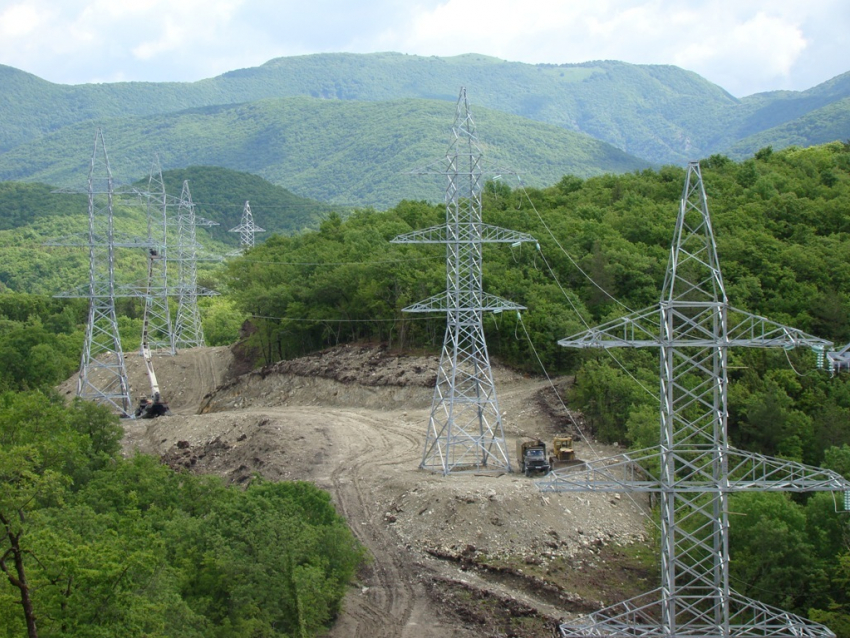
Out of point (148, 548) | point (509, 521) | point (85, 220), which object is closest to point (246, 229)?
point (85, 220)

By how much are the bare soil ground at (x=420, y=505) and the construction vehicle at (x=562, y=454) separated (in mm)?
1365

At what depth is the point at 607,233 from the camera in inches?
2537

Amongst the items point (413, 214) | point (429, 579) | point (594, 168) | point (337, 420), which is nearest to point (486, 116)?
point (594, 168)

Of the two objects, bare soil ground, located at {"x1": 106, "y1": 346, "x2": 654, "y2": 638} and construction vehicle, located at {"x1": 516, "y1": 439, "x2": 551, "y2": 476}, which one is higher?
construction vehicle, located at {"x1": 516, "y1": 439, "x2": 551, "y2": 476}

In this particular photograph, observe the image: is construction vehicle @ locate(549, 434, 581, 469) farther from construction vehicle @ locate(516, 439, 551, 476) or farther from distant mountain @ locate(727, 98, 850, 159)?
distant mountain @ locate(727, 98, 850, 159)

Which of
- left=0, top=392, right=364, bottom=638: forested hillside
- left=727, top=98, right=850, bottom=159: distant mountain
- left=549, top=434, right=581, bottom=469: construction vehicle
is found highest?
left=727, top=98, right=850, bottom=159: distant mountain

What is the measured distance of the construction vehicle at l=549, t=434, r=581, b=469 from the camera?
131 ft

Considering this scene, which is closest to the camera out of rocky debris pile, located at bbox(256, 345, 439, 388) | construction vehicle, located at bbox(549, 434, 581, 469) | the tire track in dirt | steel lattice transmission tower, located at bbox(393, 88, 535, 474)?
the tire track in dirt

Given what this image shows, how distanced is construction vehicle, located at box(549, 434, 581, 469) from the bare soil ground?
137cm

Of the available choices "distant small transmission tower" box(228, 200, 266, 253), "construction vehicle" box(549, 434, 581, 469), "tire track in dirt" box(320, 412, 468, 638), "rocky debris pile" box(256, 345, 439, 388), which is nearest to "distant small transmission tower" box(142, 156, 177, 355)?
"rocky debris pile" box(256, 345, 439, 388)

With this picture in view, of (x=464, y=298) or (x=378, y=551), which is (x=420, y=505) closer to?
(x=378, y=551)

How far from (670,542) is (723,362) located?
4.27 m

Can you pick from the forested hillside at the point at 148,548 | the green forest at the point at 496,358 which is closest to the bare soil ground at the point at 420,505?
the green forest at the point at 496,358

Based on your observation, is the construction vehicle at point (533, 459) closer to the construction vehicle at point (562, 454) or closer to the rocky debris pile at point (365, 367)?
the construction vehicle at point (562, 454)
